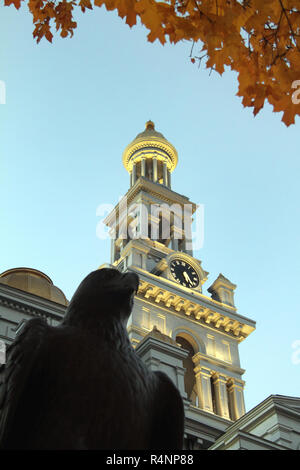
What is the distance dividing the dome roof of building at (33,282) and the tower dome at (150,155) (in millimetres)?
45138

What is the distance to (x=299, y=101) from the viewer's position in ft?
22.5

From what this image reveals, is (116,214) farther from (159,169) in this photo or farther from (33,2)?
(33,2)

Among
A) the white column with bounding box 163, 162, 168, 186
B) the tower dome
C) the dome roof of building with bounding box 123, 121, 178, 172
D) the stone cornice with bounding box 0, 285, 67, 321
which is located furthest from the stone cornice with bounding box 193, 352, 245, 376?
the dome roof of building with bounding box 123, 121, 178, 172

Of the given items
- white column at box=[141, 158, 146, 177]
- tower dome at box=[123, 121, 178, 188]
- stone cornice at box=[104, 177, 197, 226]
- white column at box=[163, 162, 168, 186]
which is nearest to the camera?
stone cornice at box=[104, 177, 197, 226]

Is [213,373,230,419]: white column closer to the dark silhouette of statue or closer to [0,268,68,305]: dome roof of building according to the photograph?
[0,268,68,305]: dome roof of building

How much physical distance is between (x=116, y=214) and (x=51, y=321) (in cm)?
4417

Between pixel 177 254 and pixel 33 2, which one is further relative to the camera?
pixel 177 254

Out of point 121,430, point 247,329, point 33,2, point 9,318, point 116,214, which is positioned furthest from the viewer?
point 116,214

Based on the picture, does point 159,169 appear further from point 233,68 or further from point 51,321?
point 233,68

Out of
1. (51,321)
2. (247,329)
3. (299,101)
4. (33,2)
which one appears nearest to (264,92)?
(299,101)

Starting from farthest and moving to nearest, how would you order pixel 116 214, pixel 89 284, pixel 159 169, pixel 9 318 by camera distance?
pixel 159 169, pixel 116 214, pixel 9 318, pixel 89 284

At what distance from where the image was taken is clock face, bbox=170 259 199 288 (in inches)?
2335

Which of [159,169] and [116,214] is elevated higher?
[159,169]
